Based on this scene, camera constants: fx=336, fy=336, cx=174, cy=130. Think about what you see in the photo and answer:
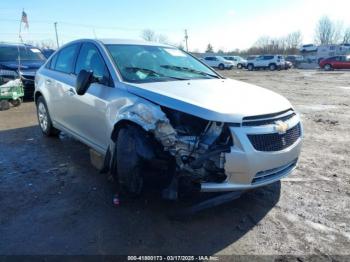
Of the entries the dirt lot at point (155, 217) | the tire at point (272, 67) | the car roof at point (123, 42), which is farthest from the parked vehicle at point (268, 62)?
the car roof at point (123, 42)

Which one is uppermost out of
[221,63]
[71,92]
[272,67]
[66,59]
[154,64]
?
[66,59]

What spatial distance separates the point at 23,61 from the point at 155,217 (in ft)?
34.0

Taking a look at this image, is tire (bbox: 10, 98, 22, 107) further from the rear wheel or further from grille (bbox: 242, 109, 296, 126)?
the rear wheel

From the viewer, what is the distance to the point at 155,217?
3.52m

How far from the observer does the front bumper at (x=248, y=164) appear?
3.11 metres

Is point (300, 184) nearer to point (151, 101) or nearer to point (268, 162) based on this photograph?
point (268, 162)

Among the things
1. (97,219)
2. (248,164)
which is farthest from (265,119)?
(97,219)

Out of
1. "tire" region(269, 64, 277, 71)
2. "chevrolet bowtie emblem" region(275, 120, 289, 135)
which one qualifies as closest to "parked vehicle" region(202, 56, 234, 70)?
"tire" region(269, 64, 277, 71)

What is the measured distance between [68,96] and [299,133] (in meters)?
3.28

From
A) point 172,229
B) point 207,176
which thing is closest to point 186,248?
point 172,229

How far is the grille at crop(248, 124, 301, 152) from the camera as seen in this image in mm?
3186

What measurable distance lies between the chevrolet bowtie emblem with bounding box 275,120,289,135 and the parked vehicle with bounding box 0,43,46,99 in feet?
31.5

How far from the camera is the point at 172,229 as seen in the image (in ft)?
10.8

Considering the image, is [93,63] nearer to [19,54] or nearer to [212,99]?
[212,99]
